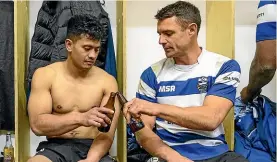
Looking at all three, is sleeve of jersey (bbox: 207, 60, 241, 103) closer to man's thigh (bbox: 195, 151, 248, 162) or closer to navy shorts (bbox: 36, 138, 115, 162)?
man's thigh (bbox: 195, 151, 248, 162)

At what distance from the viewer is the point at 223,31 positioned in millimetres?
2578

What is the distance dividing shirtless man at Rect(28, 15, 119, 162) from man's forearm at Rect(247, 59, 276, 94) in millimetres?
920

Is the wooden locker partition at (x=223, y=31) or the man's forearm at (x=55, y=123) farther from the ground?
the wooden locker partition at (x=223, y=31)

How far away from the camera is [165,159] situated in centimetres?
193

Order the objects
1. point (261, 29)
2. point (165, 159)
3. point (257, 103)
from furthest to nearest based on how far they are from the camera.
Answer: point (257, 103) < point (261, 29) < point (165, 159)

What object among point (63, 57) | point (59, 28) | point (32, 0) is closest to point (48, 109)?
point (63, 57)

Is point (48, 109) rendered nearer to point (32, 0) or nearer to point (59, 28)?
point (59, 28)

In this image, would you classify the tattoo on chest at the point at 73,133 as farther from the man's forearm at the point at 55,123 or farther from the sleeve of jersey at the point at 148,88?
the sleeve of jersey at the point at 148,88

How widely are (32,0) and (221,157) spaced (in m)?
1.66

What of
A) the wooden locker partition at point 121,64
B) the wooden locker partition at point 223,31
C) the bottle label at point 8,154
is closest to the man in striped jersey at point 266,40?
the wooden locker partition at point 223,31

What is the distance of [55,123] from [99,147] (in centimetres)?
24

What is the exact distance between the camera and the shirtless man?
6.63ft

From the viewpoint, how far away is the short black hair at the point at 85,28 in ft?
7.15

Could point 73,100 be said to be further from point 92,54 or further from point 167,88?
point 167,88
